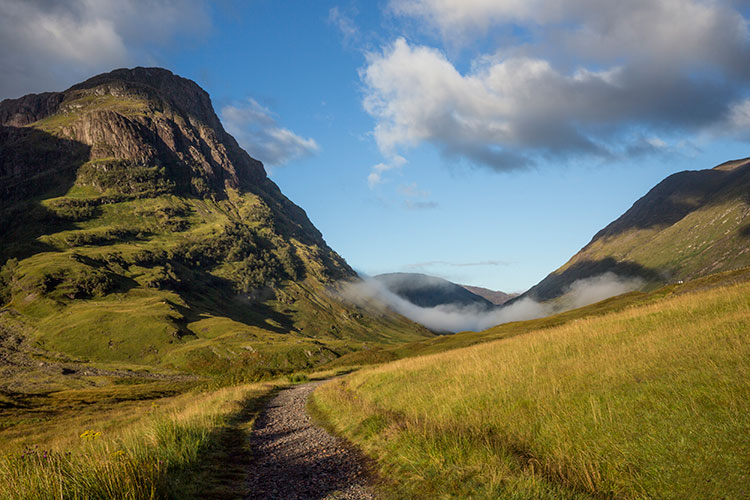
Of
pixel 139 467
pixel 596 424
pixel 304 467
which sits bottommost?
pixel 304 467

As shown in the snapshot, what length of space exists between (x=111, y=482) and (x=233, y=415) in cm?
1640

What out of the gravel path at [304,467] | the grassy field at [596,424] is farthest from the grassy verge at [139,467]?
the grassy field at [596,424]

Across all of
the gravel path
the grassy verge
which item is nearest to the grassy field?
the gravel path

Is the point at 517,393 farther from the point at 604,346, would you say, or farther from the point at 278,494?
the point at 278,494

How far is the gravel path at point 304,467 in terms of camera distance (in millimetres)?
9906

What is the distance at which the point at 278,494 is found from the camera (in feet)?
32.7

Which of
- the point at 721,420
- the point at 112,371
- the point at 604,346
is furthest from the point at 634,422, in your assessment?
the point at 112,371

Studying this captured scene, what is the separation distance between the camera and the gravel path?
9906 millimetres

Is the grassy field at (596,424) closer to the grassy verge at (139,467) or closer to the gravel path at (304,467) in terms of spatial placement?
the gravel path at (304,467)

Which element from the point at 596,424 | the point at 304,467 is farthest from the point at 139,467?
the point at 596,424

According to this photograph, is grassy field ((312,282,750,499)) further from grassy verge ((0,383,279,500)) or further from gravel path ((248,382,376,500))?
grassy verge ((0,383,279,500))

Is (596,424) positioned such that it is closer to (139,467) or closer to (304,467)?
(304,467)

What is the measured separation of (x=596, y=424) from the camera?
990 cm

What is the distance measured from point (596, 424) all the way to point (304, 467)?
27.8ft
